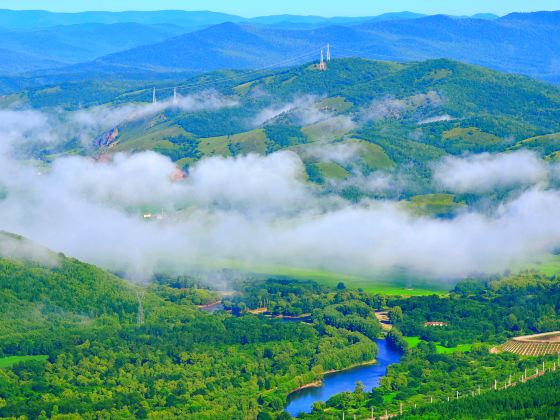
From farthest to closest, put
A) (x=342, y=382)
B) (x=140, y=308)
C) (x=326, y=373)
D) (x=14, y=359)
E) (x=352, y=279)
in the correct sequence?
(x=352, y=279)
(x=140, y=308)
(x=326, y=373)
(x=342, y=382)
(x=14, y=359)

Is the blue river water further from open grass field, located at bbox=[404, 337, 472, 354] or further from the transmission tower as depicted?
the transmission tower

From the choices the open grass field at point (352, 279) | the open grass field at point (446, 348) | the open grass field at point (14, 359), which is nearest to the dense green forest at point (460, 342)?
the open grass field at point (446, 348)

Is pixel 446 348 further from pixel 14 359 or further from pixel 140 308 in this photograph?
pixel 14 359

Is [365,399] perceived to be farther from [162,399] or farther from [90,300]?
[90,300]

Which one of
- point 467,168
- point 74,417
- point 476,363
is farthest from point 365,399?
point 467,168

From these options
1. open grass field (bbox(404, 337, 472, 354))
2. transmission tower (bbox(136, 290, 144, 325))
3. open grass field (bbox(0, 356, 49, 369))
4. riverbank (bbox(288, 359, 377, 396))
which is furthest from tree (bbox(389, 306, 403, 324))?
open grass field (bbox(0, 356, 49, 369))

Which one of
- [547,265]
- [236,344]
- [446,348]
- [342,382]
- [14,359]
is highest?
[14,359]

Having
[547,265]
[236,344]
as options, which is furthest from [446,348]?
[547,265]

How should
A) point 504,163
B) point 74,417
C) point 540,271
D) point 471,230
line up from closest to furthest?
point 74,417 → point 540,271 → point 471,230 → point 504,163
